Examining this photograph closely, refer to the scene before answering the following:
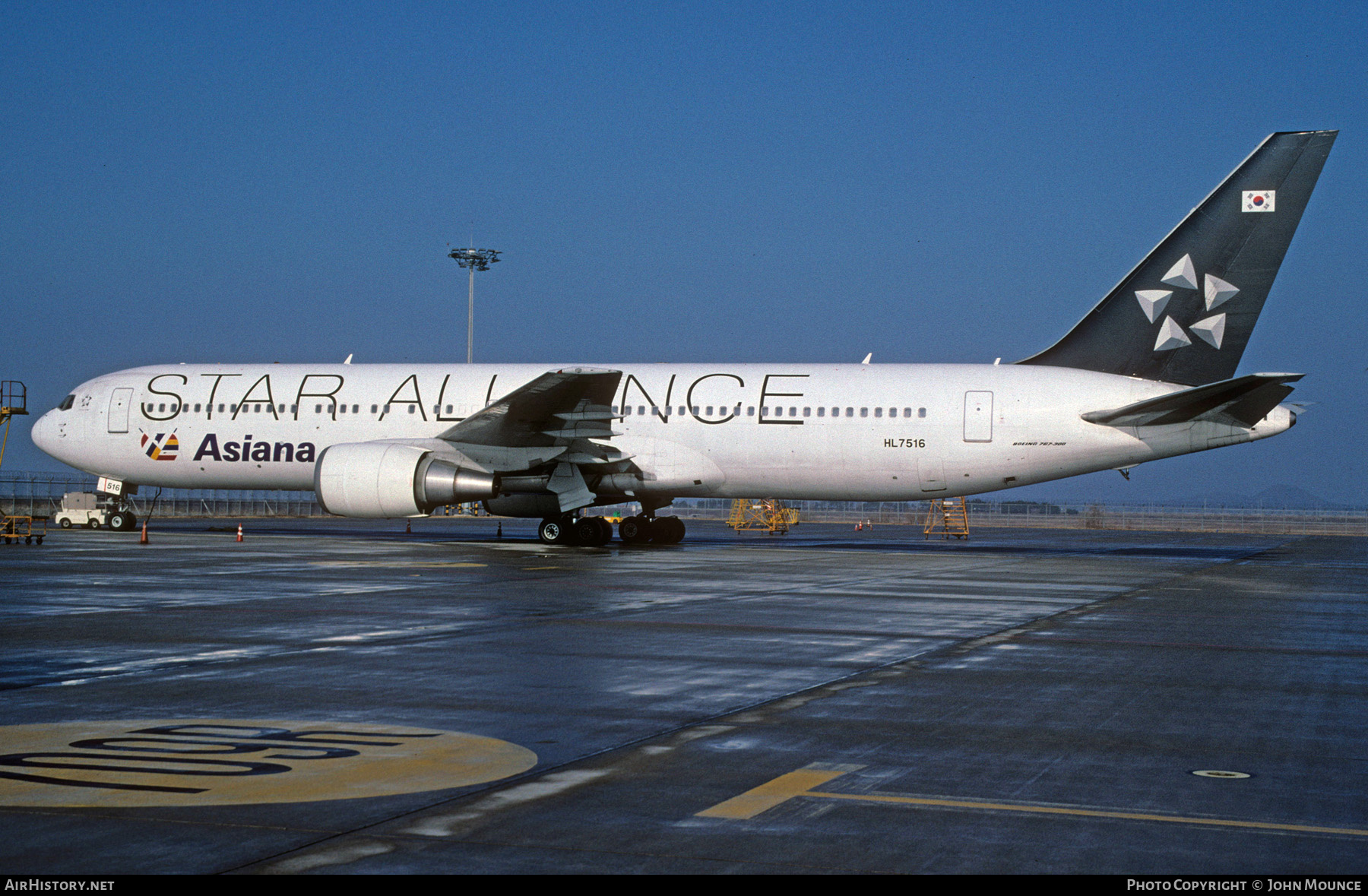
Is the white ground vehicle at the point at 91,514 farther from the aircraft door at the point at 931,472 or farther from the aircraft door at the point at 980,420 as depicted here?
the aircraft door at the point at 980,420

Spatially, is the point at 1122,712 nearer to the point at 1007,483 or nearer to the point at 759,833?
the point at 759,833

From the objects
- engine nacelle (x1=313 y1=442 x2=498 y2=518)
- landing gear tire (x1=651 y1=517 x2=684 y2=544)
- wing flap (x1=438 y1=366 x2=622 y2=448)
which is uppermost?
wing flap (x1=438 y1=366 x2=622 y2=448)

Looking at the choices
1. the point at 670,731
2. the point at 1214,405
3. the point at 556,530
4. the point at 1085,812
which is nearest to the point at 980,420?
the point at 1214,405

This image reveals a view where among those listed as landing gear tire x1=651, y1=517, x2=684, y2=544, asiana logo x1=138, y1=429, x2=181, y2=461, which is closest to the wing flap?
landing gear tire x1=651, y1=517, x2=684, y2=544

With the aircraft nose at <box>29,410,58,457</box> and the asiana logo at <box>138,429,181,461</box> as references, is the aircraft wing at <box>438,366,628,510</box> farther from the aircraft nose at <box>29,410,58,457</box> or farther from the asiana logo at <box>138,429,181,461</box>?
the aircraft nose at <box>29,410,58,457</box>

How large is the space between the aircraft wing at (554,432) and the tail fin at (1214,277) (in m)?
10.3

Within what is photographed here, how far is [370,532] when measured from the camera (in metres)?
35.3

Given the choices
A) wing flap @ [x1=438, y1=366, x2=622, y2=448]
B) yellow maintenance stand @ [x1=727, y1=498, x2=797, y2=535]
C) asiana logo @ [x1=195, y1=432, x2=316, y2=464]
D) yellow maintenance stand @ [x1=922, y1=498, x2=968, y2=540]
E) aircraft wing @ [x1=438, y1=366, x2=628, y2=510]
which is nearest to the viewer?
wing flap @ [x1=438, y1=366, x2=622, y2=448]

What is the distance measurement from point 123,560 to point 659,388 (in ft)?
37.4

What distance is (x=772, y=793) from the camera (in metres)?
5.71

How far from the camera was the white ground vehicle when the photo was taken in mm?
32344

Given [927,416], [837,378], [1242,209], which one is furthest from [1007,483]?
[1242,209]

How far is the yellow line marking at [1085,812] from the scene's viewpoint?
519 cm

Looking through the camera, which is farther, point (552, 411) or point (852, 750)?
point (552, 411)
